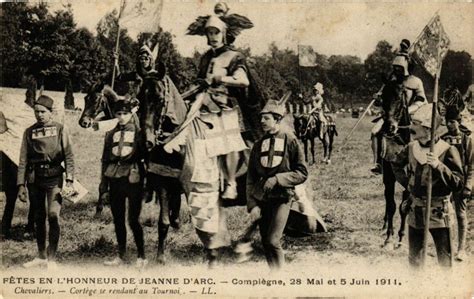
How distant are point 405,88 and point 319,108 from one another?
1040 millimetres

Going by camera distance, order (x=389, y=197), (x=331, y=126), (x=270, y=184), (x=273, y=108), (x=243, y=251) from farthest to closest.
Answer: (x=331, y=126)
(x=389, y=197)
(x=243, y=251)
(x=273, y=108)
(x=270, y=184)

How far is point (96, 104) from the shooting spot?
9.20m

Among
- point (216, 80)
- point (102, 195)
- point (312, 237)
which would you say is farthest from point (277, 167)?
point (102, 195)

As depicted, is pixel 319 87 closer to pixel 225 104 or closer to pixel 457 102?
pixel 225 104

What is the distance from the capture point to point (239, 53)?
9.31 m

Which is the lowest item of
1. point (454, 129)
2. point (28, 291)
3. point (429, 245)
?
point (28, 291)

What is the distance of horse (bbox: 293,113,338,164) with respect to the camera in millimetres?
9602

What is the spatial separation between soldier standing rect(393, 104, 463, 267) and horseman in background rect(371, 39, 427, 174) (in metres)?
0.16

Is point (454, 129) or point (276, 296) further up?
point (454, 129)

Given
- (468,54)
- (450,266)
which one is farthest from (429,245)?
(468,54)

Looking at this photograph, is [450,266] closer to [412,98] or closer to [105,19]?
[412,98]

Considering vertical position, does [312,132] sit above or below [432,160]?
above

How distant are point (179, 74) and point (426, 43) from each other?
2917 mm

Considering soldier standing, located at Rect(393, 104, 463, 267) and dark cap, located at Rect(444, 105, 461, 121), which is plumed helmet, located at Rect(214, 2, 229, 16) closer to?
soldier standing, located at Rect(393, 104, 463, 267)
